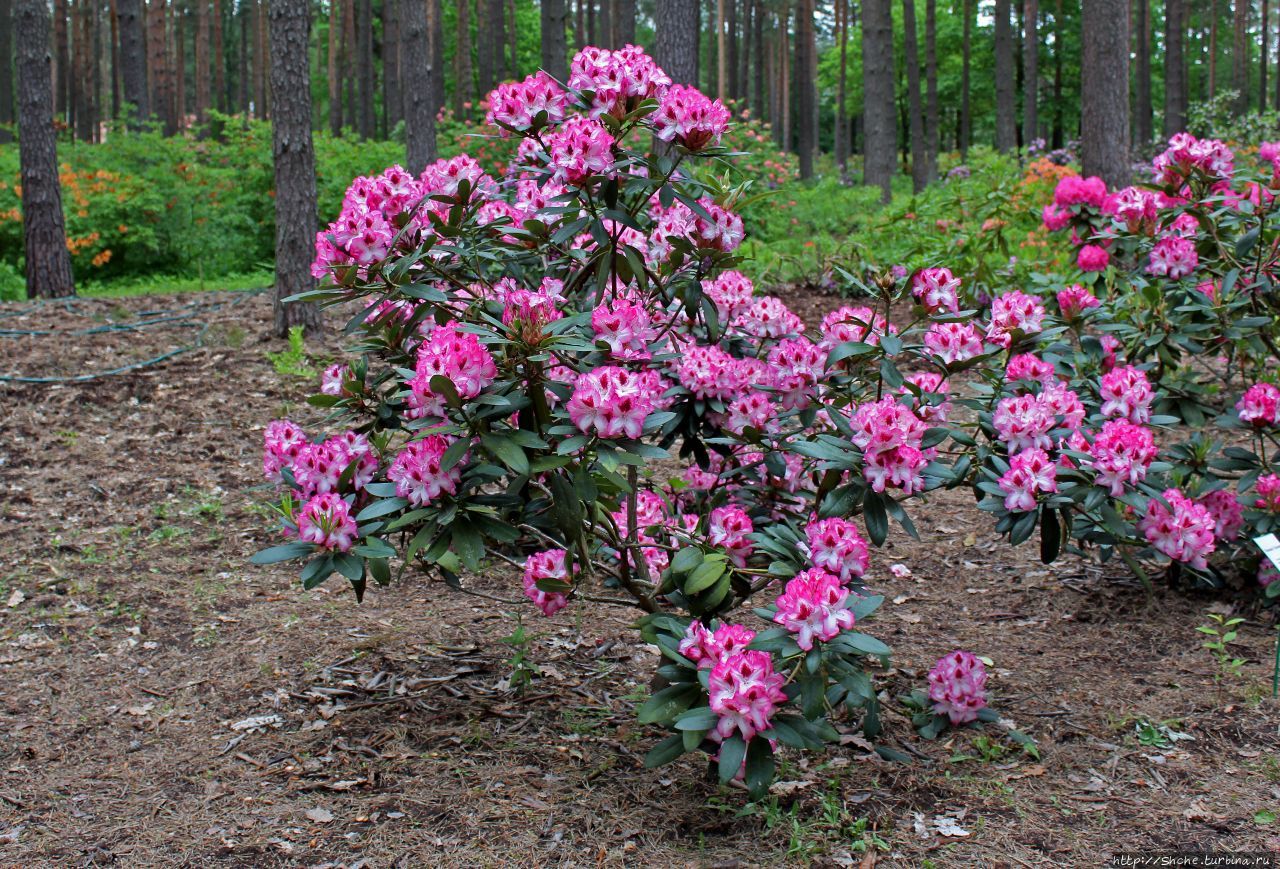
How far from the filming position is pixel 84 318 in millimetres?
6676

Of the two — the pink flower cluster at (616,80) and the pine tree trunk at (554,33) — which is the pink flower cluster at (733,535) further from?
the pine tree trunk at (554,33)

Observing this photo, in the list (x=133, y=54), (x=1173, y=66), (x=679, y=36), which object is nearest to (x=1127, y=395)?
(x=679, y=36)

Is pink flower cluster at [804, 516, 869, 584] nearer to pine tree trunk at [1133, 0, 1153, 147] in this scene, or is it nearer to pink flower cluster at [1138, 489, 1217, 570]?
pink flower cluster at [1138, 489, 1217, 570]

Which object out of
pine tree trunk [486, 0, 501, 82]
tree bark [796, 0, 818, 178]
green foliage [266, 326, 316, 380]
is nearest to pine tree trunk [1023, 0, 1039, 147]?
tree bark [796, 0, 818, 178]

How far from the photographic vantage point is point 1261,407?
2.86m

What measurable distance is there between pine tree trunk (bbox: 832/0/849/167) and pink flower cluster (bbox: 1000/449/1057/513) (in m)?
24.3

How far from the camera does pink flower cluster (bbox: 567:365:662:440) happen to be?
6.19 feet

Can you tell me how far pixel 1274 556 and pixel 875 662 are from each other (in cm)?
116

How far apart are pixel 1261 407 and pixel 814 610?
68.4 inches

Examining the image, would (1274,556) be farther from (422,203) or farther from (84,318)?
(84,318)

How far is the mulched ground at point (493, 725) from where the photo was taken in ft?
6.95

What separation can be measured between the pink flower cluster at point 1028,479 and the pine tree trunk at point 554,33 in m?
13.8

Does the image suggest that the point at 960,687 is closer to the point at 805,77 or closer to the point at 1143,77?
the point at 1143,77

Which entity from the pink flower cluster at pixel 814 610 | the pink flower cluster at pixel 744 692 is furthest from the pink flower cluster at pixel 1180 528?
the pink flower cluster at pixel 744 692
